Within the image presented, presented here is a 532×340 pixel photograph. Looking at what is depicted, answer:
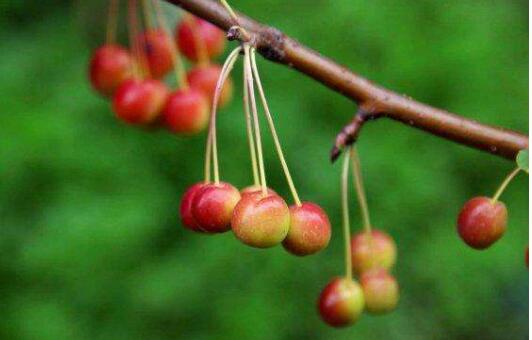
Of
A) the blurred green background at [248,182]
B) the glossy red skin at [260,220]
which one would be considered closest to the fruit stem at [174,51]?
the glossy red skin at [260,220]

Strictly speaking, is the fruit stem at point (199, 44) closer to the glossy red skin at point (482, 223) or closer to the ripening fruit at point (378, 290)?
the ripening fruit at point (378, 290)

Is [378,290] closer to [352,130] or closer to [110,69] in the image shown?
[352,130]

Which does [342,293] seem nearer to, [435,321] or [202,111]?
[202,111]

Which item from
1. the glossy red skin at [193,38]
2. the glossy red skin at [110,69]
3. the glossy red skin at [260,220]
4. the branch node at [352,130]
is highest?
the glossy red skin at [193,38]

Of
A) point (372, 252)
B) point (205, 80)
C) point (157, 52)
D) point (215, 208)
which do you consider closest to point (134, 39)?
point (157, 52)

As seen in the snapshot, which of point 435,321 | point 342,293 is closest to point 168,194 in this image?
point 435,321
